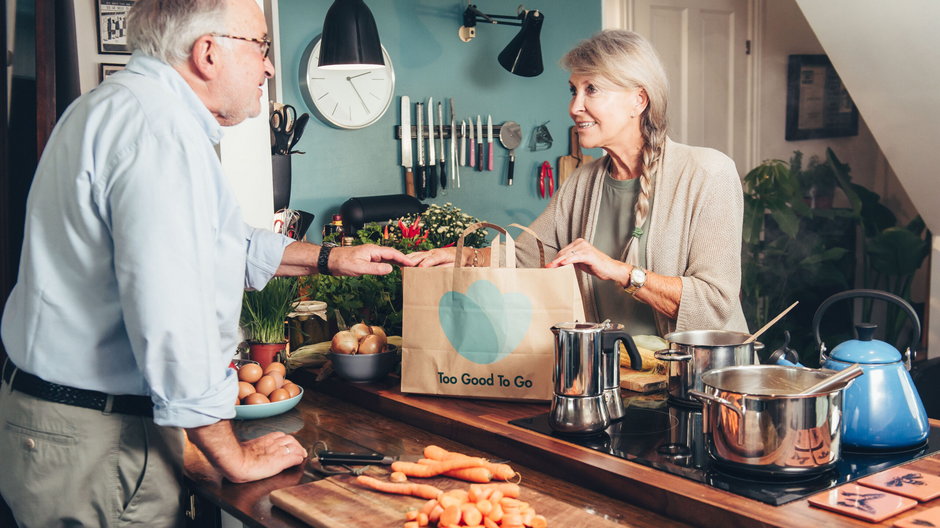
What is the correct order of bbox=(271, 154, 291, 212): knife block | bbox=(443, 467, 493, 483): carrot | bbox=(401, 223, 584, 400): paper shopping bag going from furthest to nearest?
1. bbox=(271, 154, 291, 212): knife block
2. bbox=(401, 223, 584, 400): paper shopping bag
3. bbox=(443, 467, 493, 483): carrot

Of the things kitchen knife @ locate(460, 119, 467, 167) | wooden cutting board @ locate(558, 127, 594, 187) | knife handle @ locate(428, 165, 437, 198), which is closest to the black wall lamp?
kitchen knife @ locate(460, 119, 467, 167)

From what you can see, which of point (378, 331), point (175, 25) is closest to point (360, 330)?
point (378, 331)

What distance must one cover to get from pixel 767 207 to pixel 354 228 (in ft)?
8.29

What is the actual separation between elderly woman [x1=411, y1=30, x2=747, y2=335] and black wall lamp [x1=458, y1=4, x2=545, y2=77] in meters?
2.53

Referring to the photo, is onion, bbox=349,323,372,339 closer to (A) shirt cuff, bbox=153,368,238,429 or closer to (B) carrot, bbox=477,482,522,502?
(A) shirt cuff, bbox=153,368,238,429

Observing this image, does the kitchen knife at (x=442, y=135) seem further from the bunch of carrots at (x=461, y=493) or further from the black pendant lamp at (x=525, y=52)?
the bunch of carrots at (x=461, y=493)

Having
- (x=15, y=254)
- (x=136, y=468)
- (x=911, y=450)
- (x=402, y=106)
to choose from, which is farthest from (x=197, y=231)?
(x=402, y=106)

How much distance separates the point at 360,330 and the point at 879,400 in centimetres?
120

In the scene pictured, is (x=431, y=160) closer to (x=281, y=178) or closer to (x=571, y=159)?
(x=571, y=159)

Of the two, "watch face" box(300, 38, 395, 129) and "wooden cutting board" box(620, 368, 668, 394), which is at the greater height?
"watch face" box(300, 38, 395, 129)

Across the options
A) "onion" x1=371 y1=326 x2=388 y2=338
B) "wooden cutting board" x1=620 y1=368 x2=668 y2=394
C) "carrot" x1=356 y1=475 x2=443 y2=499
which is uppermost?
"onion" x1=371 y1=326 x2=388 y2=338

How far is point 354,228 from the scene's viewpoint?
14.3 ft

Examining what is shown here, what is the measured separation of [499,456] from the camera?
1.71 meters

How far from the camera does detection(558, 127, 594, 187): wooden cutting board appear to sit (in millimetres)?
5340
